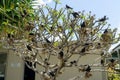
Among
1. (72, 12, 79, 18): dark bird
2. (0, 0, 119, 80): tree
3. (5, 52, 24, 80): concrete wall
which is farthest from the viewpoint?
(5, 52, 24, 80): concrete wall

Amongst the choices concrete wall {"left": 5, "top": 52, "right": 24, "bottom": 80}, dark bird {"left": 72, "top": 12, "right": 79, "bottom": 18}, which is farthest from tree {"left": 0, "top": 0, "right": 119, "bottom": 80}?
concrete wall {"left": 5, "top": 52, "right": 24, "bottom": 80}

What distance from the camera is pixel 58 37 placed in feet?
19.3

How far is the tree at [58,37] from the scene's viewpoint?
541 centimetres

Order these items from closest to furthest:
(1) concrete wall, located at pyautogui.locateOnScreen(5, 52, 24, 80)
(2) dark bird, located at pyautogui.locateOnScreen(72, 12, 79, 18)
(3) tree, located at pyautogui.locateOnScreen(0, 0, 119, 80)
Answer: (2) dark bird, located at pyautogui.locateOnScreen(72, 12, 79, 18), (3) tree, located at pyautogui.locateOnScreen(0, 0, 119, 80), (1) concrete wall, located at pyautogui.locateOnScreen(5, 52, 24, 80)

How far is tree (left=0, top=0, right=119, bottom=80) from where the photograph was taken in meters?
5.41

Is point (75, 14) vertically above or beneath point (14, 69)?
above

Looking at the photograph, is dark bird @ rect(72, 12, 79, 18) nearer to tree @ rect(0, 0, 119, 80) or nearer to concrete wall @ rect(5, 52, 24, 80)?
tree @ rect(0, 0, 119, 80)

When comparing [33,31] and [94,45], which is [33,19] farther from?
[94,45]

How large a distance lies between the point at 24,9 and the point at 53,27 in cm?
81

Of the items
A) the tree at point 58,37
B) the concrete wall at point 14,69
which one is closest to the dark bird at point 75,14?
the tree at point 58,37

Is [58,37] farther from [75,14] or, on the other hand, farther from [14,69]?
[14,69]

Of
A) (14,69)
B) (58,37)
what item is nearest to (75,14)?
(58,37)

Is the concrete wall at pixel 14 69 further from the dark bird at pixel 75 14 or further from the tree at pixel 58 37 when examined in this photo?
the dark bird at pixel 75 14

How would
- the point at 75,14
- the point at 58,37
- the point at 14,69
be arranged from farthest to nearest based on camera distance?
the point at 14,69
the point at 58,37
the point at 75,14
